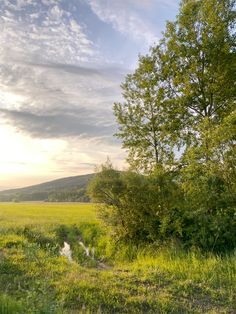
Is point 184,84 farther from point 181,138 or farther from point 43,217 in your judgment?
point 43,217

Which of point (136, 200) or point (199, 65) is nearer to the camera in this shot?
point (136, 200)

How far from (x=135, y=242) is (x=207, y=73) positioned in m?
10.9

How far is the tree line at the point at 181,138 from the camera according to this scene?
1369 centimetres

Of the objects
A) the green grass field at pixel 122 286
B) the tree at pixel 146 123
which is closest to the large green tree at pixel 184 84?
the tree at pixel 146 123

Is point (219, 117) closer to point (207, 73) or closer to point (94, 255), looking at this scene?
point (207, 73)

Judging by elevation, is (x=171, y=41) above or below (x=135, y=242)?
above

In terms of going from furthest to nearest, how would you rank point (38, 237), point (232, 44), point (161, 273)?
point (38, 237) → point (232, 44) → point (161, 273)

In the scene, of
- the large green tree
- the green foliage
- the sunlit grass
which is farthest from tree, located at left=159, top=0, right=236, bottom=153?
the sunlit grass

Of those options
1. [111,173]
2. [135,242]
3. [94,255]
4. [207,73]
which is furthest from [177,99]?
[94,255]

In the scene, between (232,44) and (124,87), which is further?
(124,87)

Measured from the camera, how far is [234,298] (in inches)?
310

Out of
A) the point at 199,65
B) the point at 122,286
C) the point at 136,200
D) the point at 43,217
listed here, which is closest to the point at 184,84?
the point at 199,65

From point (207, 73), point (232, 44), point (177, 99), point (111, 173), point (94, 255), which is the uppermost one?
point (232, 44)

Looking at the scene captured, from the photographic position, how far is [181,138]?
62.1 ft
